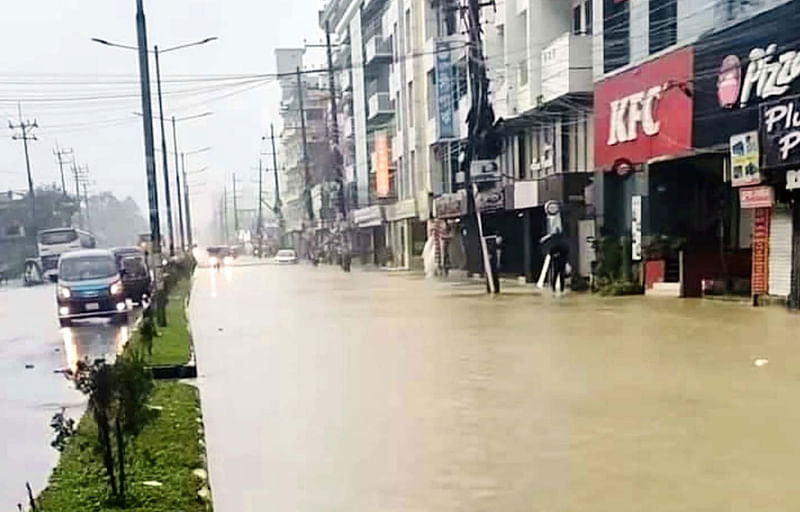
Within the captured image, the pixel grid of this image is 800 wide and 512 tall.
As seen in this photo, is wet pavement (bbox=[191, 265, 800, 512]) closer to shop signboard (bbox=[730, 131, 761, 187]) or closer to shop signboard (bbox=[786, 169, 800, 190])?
shop signboard (bbox=[786, 169, 800, 190])

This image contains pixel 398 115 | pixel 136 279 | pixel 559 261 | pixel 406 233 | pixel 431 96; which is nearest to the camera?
pixel 559 261

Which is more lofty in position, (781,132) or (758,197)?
(781,132)

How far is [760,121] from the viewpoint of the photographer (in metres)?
18.0

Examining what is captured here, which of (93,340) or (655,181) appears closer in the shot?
(93,340)

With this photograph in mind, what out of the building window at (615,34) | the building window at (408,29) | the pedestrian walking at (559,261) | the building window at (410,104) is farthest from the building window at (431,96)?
the pedestrian walking at (559,261)

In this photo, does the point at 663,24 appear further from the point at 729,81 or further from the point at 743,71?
the point at 743,71

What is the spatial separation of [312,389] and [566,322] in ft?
25.3

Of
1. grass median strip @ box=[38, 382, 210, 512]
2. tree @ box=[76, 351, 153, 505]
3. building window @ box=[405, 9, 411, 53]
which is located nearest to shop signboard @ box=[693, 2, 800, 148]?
grass median strip @ box=[38, 382, 210, 512]

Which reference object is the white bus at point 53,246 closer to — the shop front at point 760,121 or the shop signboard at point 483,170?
the shop signboard at point 483,170

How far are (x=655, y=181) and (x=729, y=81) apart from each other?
4.54m

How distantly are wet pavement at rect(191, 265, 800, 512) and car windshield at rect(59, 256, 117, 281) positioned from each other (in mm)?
7106

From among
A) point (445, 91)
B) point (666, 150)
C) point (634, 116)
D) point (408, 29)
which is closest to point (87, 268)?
point (634, 116)

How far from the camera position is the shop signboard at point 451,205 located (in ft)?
119

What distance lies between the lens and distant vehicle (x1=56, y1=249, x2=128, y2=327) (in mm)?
22172
